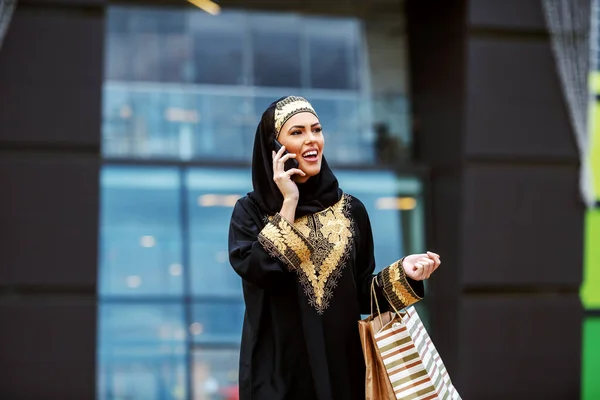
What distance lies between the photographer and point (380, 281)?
4012 mm

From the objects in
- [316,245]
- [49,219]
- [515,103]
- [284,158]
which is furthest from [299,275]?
[515,103]

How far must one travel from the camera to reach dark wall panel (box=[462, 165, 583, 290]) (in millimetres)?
11406

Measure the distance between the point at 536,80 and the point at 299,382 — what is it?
8331 mm

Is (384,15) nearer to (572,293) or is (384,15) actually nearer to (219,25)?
(219,25)

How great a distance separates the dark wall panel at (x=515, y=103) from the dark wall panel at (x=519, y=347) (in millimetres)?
1646

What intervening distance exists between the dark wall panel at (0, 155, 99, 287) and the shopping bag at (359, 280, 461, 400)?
689cm

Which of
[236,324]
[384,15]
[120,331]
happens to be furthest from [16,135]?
[384,15]

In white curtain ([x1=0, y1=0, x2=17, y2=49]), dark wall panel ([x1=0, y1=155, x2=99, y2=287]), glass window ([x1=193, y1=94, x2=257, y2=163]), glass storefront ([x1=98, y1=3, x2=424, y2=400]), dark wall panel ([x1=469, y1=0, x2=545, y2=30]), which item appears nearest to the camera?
white curtain ([x1=0, y1=0, x2=17, y2=49])

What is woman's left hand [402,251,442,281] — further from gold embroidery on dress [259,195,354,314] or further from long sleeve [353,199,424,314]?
gold embroidery on dress [259,195,354,314]

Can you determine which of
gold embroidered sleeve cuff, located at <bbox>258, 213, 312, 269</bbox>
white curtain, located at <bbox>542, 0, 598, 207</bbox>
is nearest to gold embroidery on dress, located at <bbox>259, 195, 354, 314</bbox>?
gold embroidered sleeve cuff, located at <bbox>258, 213, 312, 269</bbox>

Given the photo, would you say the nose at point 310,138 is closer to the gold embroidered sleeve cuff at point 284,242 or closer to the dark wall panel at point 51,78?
the gold embroidered sleeve cuff at point 284,242

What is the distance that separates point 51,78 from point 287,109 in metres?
6.82

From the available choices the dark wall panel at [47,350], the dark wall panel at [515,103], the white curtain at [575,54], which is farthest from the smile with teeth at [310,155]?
the white curtain at [575,54]

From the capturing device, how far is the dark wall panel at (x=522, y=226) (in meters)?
11.4
